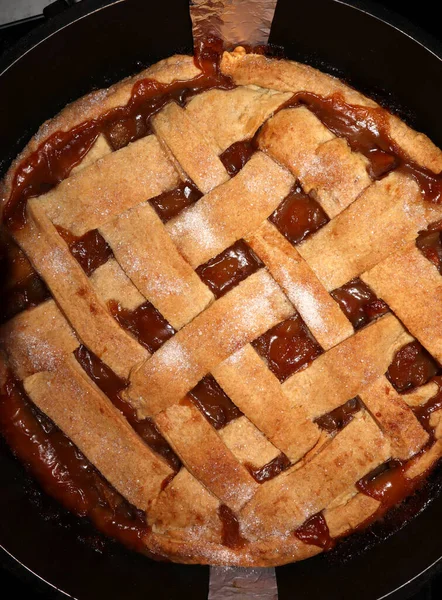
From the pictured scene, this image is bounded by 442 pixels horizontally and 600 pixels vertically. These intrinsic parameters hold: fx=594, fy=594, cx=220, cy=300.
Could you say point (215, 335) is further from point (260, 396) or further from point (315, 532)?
point (315, 532)

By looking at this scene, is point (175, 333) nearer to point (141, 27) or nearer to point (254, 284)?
point (254, 284)

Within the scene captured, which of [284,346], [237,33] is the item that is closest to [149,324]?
[284,346]

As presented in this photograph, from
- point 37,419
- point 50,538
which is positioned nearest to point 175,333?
point 37,419

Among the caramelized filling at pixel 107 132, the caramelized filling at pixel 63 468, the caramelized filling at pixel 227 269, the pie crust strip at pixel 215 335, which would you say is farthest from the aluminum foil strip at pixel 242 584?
the caramelized filling at pixel 107 132

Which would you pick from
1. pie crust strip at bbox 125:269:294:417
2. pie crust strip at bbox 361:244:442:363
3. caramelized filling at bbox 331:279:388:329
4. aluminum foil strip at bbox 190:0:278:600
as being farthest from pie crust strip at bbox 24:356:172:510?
pie crust strip at bbox 361:244:442:363

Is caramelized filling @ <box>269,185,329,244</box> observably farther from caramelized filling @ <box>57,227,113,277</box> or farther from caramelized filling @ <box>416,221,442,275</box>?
caramelized filling @ <box>57,227,113,277</box>

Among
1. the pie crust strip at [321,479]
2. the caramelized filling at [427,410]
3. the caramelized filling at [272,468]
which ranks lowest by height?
the caramelized filling at [427,410]

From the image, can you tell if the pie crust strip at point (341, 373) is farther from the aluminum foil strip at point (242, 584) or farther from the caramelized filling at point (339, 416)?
the aluminum foil strip at point (242, 584)
